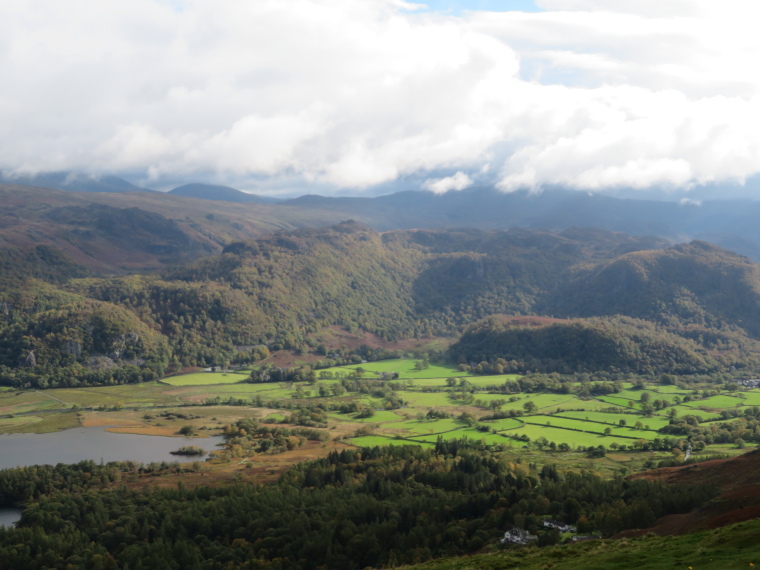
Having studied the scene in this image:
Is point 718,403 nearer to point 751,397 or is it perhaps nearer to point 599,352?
point 751,397

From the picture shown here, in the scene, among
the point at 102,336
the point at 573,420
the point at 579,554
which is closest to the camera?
the point at 579,554

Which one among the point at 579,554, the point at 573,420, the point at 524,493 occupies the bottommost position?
the point at 573,420

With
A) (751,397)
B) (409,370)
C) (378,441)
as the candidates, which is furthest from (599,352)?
(378,441)

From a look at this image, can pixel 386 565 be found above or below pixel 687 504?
below

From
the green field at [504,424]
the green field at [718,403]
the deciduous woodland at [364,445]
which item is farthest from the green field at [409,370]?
the green field at [718,403]

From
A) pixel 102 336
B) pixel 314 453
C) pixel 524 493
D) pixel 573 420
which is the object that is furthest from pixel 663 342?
pixel 102 336

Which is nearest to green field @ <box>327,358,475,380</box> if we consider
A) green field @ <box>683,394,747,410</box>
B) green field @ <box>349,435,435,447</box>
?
green field @ <box>683,394,747,410</box>

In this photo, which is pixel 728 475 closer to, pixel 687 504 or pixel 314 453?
pixel 687 504

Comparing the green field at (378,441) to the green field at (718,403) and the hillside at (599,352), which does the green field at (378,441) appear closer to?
the green field at (718,403)

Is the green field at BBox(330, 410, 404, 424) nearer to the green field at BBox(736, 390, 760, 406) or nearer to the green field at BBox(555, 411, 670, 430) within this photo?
the green field at BBox(555, 411, 670, 430)
